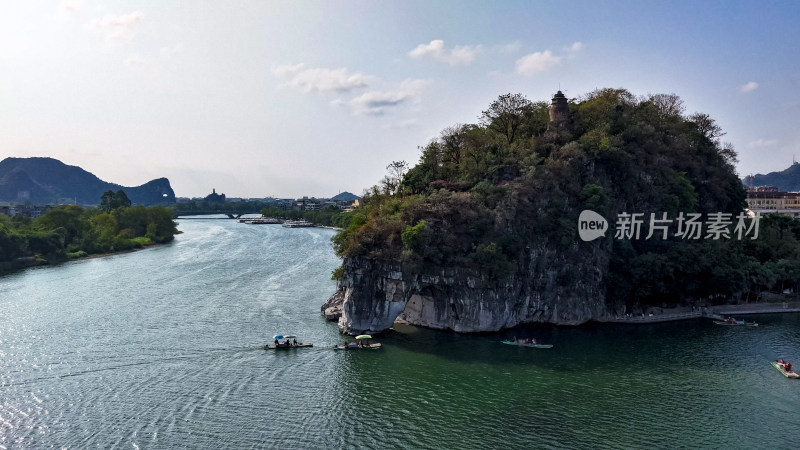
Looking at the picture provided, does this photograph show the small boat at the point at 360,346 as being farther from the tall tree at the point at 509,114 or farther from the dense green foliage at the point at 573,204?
the tall tree at the point at 509,114

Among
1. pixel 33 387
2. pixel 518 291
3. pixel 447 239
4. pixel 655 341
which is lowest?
pixel 33 387

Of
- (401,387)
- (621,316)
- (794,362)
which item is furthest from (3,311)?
(794,362)

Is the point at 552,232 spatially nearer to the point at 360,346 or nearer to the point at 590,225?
the point at 590,225

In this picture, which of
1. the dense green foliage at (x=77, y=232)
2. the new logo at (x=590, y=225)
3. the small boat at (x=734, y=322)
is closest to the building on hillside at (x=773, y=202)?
the small boat at (x=734, y=322)

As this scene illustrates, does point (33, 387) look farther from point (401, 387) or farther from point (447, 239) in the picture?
point (447, 239)

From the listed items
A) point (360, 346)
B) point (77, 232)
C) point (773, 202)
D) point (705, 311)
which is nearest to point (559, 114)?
point (705, 311)
